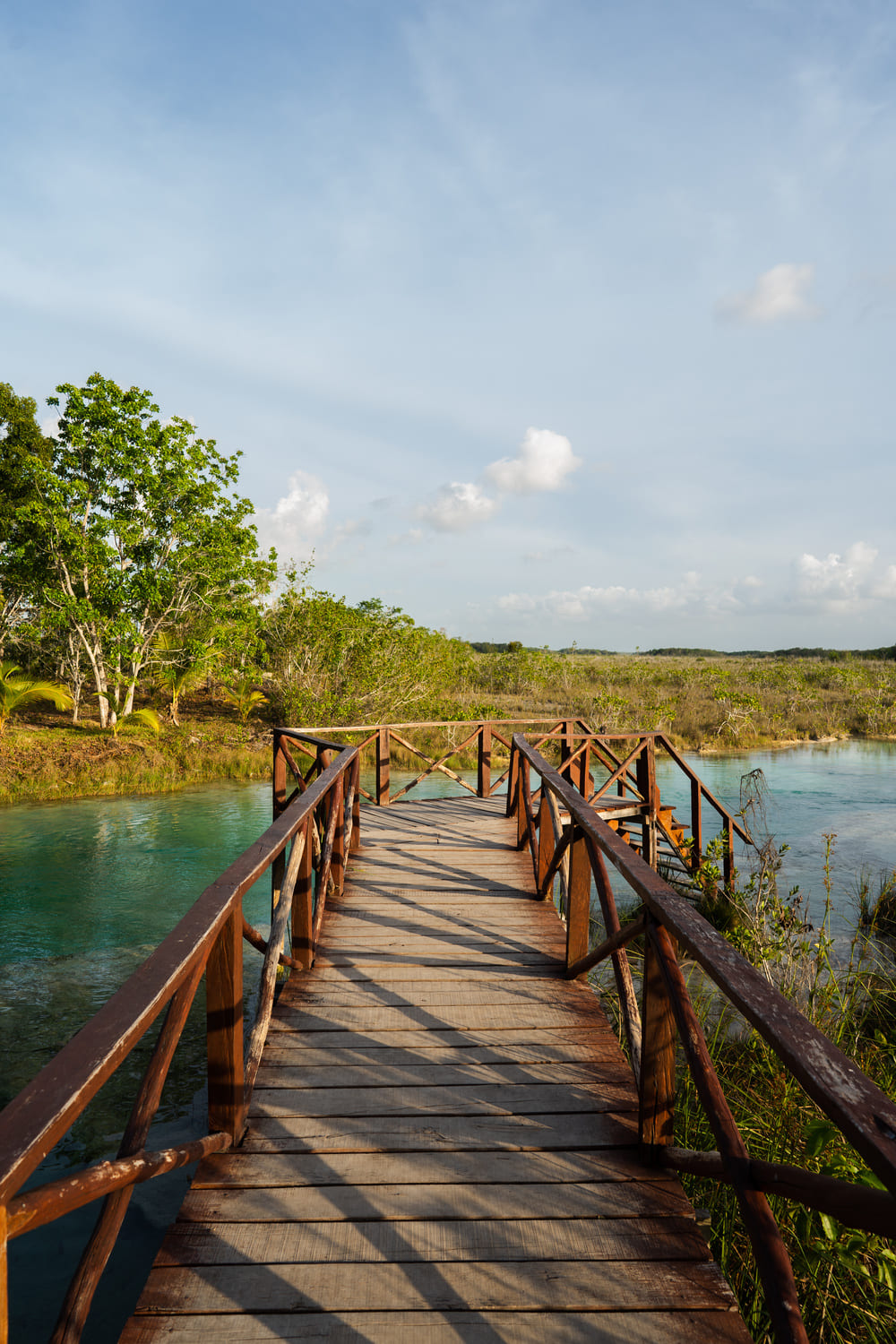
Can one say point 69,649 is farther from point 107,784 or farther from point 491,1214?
point 491,1214

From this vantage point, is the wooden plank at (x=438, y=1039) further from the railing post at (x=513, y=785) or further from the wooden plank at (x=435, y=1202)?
the railing post at (x=513, y=785)

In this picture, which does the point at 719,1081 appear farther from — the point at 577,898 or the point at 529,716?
the point at 529,716

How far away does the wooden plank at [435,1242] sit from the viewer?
6.01 feet

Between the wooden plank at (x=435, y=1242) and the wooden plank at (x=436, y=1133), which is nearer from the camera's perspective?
the wooden plank at (x=435, y=1242)

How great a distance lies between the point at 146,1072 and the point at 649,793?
728cm

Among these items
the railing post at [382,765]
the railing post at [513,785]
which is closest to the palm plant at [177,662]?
the railing post at [382,765]

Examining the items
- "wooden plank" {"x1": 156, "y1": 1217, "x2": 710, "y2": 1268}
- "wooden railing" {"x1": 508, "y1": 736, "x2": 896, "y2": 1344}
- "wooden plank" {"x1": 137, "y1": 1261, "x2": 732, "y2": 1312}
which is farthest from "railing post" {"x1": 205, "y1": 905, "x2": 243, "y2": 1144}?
"wooden railing" {"x1": 508, "y1": 736, "x2": 896, "y2": 1344}

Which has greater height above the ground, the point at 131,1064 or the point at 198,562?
the point at 198,562

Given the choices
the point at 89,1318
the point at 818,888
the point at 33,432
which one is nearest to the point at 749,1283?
the point at 89,1318

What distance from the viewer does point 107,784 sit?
1335 cm

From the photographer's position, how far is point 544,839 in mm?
4871

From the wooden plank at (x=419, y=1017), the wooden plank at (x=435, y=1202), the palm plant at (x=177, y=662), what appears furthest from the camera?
the palm plant at (x=177, y=662)

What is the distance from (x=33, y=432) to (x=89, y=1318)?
64.1 ft

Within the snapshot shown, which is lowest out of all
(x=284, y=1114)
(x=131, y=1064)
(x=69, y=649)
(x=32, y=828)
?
(x=131, y=1064)
